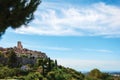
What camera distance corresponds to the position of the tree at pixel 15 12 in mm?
20594

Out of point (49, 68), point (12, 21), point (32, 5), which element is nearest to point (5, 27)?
point (12, 21)

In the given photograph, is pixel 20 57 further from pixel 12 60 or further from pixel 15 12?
pixel 15 12

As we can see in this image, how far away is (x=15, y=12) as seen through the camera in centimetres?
2098

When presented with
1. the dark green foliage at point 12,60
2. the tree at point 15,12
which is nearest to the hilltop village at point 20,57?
the dark green foliage at point 12,60

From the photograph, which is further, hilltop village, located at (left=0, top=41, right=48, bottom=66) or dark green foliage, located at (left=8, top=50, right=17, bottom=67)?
hilltop village, located at (left=0, top=41, right=48, bottom=66)

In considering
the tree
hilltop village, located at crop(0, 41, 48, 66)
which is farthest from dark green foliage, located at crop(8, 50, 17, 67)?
the tree

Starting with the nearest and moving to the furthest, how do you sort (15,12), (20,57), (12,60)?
(15,12) → (12,60) → (20,57)

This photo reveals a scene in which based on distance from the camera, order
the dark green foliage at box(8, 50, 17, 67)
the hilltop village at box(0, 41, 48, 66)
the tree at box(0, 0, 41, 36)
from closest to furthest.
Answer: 1. the tree at box(0, 0, 41, 36)
2. the dark green foliage at box(8, 50, 17, 67)
3. the hilltop village at box(0, 41, 48, 66)

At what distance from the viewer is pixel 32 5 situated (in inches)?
857

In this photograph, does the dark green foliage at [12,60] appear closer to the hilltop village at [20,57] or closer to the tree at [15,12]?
the hilltop village at [20,57]

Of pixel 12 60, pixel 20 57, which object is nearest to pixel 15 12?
pixel 12 60

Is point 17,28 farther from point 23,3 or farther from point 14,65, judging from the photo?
point 14,65

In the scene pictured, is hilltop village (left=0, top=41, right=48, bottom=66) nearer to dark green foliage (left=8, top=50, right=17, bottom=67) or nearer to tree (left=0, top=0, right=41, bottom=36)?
dark green foliage (left=8, top=50, right=17, bottom=67)

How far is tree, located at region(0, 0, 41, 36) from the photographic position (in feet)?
67.6
